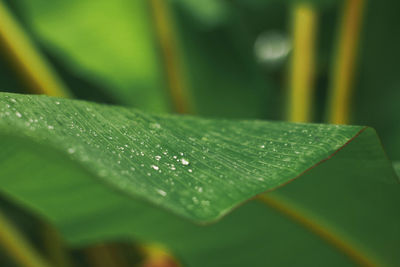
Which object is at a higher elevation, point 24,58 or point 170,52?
point 170,52

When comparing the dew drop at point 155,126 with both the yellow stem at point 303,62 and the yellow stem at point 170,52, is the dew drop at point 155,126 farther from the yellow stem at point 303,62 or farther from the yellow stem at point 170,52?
the yellow stem at point 303,62

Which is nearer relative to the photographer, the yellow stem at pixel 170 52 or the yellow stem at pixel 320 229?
the yellow stem at pixel 320 229

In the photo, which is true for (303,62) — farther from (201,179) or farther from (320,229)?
(201,179)

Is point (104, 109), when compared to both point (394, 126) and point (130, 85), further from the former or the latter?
point (394, 126)

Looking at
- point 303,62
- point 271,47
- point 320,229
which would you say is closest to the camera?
point 320,229

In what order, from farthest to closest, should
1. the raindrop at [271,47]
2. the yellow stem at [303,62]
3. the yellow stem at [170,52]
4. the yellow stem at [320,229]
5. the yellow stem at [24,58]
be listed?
1. the raindrop at [271,47]
2. the yellow stem at [303,62]
3. the yellow stem at [170,52]
4. the yellow stem at [24,58]
5. the yellow stem at [320,229]

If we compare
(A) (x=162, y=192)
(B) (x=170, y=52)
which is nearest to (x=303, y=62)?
(B) (x=170, y=52)

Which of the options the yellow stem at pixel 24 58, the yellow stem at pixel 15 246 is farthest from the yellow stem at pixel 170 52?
the yellow stem at pixel 15 246
